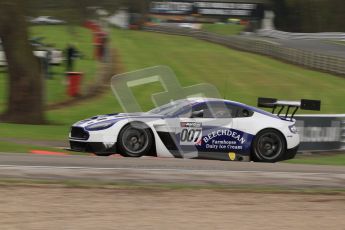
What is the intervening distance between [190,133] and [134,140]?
1.07m

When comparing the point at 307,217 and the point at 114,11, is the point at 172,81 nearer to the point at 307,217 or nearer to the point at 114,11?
the point at 114,11

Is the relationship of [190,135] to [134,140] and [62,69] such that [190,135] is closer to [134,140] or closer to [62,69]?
[134,140]

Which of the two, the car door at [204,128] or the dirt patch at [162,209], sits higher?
the dirt patch at [162,209]

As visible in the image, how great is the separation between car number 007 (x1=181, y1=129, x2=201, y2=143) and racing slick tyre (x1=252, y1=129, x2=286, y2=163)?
1130mm

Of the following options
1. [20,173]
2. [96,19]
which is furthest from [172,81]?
[20,173]

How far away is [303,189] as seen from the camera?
7832mm

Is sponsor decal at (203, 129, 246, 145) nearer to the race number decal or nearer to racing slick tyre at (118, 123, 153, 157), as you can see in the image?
the race number decal

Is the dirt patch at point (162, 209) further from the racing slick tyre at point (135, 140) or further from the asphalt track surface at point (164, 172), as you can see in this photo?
the racing slick tyre at point (135, 140)

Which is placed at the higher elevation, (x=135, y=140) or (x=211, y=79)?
(x=135, y=140)

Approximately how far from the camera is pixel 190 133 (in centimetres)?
1180

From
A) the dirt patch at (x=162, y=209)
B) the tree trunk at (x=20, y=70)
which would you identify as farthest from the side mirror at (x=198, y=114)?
the tree trunk at (x=20, y=70)

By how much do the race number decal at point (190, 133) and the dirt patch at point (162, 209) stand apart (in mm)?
4347

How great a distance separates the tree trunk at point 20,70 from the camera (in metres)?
15.5

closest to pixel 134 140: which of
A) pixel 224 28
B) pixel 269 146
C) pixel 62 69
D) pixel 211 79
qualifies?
pixel 269 146
